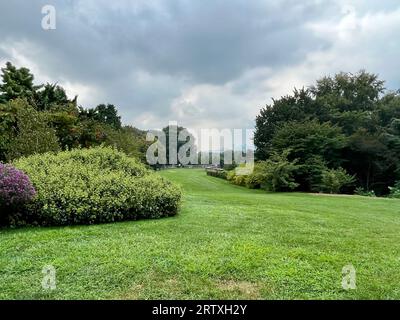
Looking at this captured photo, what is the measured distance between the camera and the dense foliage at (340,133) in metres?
18.8

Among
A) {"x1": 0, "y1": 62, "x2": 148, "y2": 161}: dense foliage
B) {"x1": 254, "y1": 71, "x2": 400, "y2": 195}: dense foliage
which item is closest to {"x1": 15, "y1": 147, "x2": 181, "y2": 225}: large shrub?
{"x1": 0, "y1": 62, "x2": 148, "y2": 161}: dense foliage

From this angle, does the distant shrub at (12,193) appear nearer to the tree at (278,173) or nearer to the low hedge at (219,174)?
the tree at (278,173)

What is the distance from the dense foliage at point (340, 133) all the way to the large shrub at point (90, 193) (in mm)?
12279

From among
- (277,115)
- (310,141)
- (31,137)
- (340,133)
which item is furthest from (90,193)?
(277,115)

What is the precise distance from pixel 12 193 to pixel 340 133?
19057mm

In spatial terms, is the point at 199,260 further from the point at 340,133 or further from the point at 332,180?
the point at 340,133

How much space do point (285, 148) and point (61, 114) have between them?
11695 millimetres

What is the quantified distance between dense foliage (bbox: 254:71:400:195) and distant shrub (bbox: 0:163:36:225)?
14384 millimetres

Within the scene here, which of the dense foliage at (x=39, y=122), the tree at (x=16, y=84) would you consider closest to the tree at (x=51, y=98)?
the dense foliage at (x=39, y=122)

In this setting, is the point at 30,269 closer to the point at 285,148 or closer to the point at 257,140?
the point at 285,148

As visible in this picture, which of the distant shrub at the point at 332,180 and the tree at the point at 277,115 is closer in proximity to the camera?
the distant shrub at the point at 332,180

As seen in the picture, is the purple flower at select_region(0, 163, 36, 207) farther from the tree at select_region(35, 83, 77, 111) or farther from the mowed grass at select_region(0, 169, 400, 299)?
the tree at select_region(35, 83, 77, 111)

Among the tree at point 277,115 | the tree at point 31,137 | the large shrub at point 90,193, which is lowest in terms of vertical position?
the large shrub at point 90,193

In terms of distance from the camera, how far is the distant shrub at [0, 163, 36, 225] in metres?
5.59
